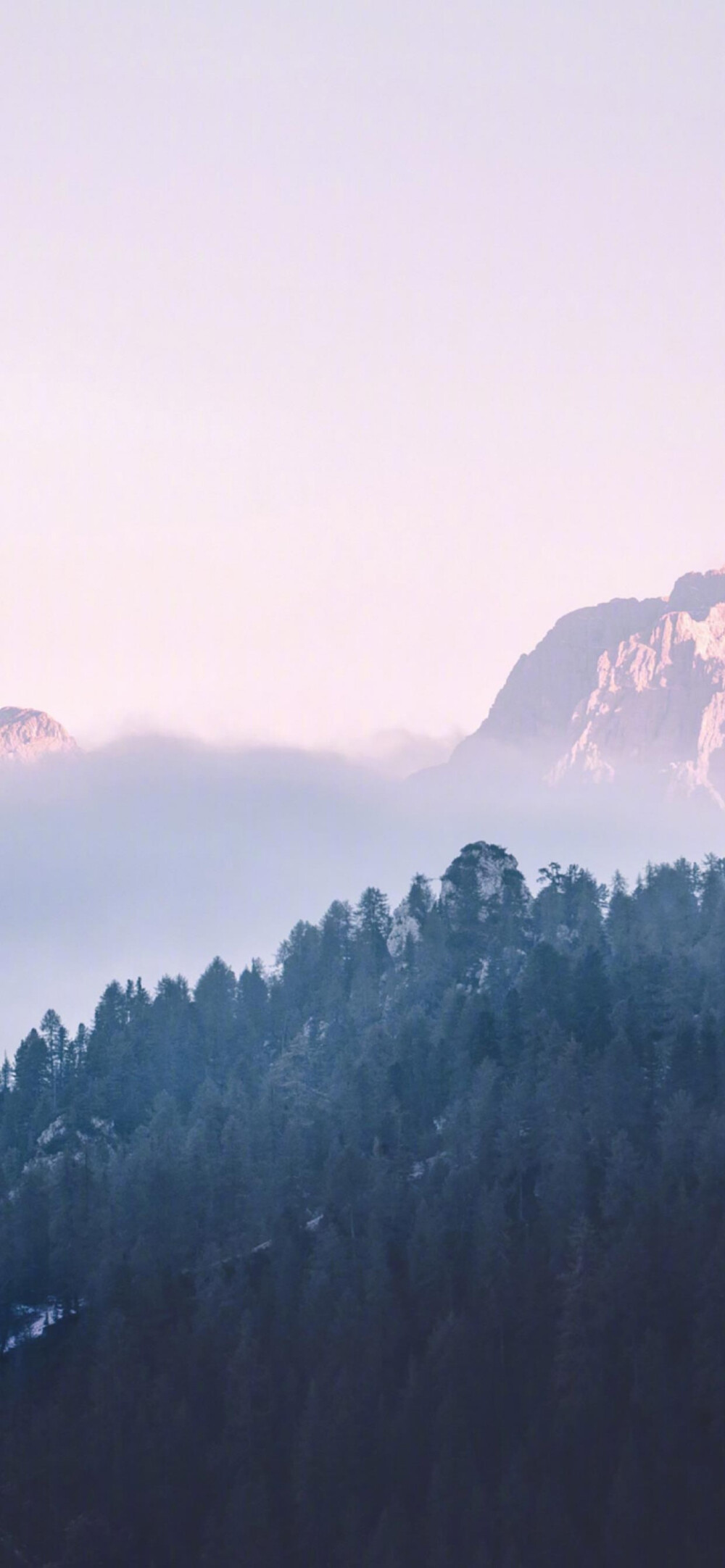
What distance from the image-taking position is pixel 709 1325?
98.6 metres

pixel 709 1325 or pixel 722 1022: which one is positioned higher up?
pixel 722 1022

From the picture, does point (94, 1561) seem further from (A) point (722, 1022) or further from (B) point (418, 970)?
(B) point (418, 970)

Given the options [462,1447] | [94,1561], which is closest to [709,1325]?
[462,1447]

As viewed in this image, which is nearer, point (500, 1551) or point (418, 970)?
point (500, 1551)

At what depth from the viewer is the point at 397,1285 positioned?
115250 millimetres

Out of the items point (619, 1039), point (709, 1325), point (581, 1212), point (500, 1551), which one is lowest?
point (500, 1551)

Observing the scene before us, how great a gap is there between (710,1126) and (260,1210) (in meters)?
32.8

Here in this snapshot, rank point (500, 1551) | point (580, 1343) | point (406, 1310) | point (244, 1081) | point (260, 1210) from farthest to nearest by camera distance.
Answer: point (244, 1081)
point (260, 1210)
point (406, 1310)
point (580, 1343)
point (500, 1551)

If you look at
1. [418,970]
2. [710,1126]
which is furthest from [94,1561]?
[418,970]

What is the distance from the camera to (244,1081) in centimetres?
16288

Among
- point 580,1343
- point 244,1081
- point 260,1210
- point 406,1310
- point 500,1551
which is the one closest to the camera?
point 500,1551

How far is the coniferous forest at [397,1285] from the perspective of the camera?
96.5m

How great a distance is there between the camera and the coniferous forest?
9650 centimetres

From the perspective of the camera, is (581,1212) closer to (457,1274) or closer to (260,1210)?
(457,1274)
